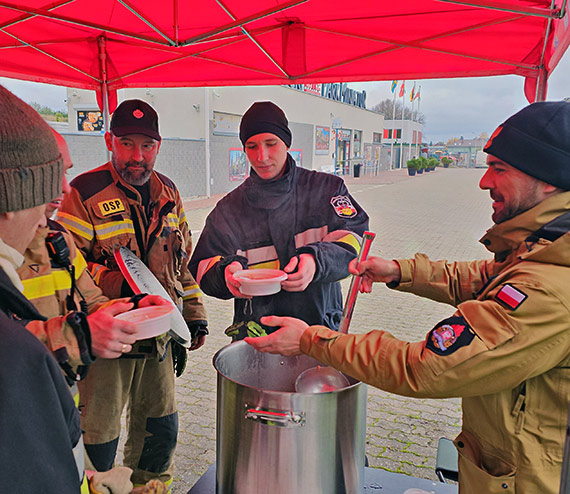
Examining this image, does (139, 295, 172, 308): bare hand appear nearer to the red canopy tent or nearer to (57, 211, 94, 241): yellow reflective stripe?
(57, 211, 94, 241): yellow reflective stripe

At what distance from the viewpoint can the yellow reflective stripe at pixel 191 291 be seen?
9.07 feet

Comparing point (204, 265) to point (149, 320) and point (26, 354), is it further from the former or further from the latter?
point (26, 354)

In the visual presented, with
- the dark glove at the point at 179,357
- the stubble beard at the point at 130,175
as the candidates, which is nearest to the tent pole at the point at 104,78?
the stubble beard at the point at 130,175

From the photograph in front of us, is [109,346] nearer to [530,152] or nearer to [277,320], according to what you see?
[277,320]

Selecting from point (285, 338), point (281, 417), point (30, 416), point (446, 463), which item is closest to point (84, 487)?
point (30, 416)

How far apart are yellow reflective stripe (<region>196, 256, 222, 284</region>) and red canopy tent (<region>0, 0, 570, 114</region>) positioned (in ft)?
4.78

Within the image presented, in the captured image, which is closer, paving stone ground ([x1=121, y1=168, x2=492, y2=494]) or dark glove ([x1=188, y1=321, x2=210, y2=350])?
dark glove ([x1=188, y1=321, x2=210, y2=350])

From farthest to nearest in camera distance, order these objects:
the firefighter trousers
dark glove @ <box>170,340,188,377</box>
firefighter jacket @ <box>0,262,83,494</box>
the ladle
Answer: dark glove @ <box>170,340,188,377</box> < the firefighter trousers < the ladle < firefighter jacket @ <box>0,262,83,494</box>

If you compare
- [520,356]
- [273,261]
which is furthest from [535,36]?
[520,356]

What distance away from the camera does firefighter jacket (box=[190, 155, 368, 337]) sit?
247cm

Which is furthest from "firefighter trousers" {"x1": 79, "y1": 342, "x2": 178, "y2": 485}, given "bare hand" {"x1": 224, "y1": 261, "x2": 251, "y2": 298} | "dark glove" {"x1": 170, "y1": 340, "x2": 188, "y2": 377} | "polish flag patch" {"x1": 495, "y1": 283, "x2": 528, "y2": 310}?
"polish flag patch" {"x1": 495, "y1": 283, "x2": 528, "y2": 310}

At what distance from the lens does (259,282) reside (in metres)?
1.91

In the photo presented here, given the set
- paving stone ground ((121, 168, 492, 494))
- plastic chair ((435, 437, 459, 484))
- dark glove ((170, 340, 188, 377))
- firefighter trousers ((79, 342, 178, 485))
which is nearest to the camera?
plastic chair ((435, 437, 459, 484))

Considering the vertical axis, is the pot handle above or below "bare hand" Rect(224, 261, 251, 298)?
below
